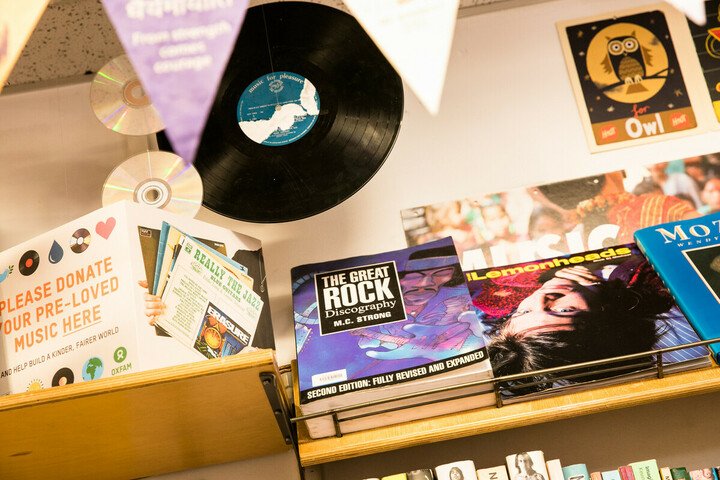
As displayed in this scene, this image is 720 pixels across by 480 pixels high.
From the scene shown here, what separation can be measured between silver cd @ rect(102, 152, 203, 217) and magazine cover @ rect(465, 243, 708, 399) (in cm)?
58

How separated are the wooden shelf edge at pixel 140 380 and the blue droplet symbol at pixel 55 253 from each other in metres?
0.27

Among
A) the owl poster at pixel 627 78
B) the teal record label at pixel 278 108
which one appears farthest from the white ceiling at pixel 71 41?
the teal record label at pixel 278 108

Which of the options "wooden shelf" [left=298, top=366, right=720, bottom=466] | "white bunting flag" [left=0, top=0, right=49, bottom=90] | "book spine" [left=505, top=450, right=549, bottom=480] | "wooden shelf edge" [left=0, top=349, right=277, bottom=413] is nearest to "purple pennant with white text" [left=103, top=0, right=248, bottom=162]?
"white bunting flag" [left=0, top=0, right=49, bottom=90]

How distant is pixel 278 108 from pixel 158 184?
0.33 metres

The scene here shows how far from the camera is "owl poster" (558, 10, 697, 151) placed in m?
1.78

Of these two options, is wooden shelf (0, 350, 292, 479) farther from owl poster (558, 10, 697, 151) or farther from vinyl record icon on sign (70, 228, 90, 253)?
owl poster (558, 10, 697, 151)

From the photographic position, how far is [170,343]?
1.27m

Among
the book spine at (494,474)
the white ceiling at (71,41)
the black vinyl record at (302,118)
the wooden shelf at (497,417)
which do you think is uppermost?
the white ceiling at (71,41)

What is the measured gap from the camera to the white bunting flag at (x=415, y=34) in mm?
958

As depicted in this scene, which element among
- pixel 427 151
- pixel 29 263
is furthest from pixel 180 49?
pixel 427 151

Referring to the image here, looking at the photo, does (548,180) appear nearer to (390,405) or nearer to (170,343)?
(390,405)

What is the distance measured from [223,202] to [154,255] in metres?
0.30

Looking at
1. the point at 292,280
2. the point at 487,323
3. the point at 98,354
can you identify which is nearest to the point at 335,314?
the point at 292,280

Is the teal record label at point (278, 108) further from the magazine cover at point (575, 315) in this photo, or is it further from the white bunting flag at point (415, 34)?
the white bunting flag at point (415, 34)
